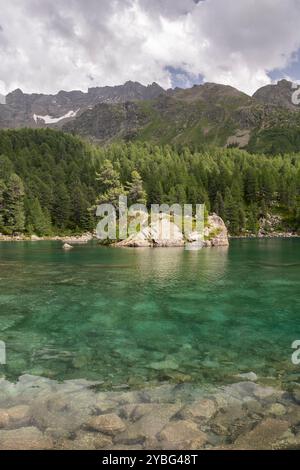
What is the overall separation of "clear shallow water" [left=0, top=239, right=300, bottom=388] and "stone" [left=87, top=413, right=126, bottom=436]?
8.05 feet

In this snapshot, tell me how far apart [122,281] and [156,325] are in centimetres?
1562

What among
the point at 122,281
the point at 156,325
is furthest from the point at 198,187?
the point at 156,325

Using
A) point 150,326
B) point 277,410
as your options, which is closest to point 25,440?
point 277,410

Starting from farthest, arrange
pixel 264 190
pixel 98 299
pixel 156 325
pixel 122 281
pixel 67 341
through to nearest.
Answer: pixel 264 190 → pixel 122 281 → pixel 98 299 → pixel 156 325 → pixel 67 341

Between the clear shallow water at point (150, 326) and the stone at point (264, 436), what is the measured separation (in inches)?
127

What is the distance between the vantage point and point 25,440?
9391 mm

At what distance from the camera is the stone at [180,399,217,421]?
10.7m

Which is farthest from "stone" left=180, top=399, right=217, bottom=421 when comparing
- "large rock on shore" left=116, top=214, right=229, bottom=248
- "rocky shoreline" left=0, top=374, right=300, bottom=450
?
"large rock on shore" left=116, top=214, right=229, bottom=248

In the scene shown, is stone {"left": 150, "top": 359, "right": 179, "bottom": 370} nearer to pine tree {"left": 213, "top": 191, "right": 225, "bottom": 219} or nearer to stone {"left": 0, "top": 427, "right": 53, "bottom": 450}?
stone {"left": 0, "top": 427, "right": 53, "bottom": 450}

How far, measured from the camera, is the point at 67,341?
A: 60.1ft

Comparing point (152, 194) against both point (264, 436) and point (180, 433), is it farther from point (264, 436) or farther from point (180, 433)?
point (264, 436)

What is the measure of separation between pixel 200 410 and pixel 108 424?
2.90 meters

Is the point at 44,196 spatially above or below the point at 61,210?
above
